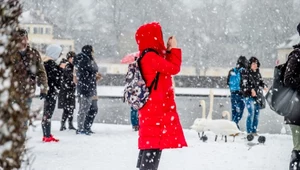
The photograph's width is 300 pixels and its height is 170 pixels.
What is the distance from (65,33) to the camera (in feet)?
254

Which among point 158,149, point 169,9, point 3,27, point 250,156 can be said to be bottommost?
point 250,156

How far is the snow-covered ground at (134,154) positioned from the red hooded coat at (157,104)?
1.71 metres

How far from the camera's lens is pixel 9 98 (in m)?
3.41

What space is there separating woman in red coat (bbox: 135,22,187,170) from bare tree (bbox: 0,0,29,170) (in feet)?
6.00

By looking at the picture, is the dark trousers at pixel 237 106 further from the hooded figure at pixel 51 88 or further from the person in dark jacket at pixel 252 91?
the hooded figure at pixel 51 88

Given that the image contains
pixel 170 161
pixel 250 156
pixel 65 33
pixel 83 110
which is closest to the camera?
pixel 170 161

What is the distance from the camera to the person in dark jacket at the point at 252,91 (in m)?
10.7

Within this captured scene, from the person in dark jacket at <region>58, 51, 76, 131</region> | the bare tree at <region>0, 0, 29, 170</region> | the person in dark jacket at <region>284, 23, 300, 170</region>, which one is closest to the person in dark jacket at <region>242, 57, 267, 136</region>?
the person in dark jacket at <region>58, 51, 76, 131</region>

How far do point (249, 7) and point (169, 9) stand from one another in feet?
34.5

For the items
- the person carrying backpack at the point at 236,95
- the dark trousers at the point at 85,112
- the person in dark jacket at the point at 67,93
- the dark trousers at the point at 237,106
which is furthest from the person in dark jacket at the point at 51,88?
the dark trousers at the point at 237,106

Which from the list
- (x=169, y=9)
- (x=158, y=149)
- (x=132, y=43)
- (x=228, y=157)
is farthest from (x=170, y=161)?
(x=132, y=43)

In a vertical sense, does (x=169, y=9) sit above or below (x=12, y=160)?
above

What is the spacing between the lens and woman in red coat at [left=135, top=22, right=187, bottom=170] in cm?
→ 516

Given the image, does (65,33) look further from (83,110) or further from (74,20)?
(83,110)
